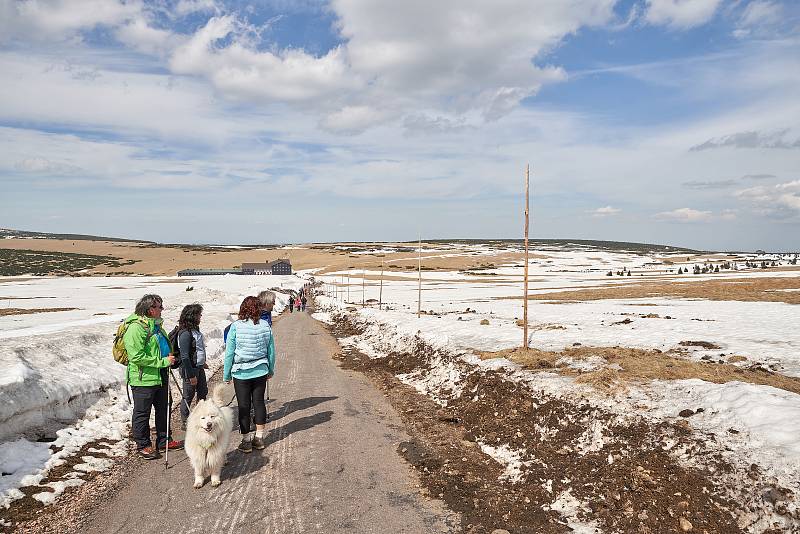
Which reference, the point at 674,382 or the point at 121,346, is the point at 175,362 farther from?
the point at 674,382

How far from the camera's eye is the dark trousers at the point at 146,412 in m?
7.47

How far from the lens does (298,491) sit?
639cm

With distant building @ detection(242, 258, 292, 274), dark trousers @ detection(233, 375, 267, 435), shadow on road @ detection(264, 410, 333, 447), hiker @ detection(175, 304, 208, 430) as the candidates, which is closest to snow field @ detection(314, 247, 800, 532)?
shadow on road @ detection(264, 410, 333, 447)

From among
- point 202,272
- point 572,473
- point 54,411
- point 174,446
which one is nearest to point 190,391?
point 174,446

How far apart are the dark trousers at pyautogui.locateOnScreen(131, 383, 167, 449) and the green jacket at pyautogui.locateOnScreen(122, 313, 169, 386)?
0.50 ft

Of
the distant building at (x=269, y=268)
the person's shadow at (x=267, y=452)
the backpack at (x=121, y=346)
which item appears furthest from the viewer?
the distant building at (x=269, y=268)

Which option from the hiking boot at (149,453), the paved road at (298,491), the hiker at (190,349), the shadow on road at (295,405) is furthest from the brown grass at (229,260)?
the hiking boot at (149,453)

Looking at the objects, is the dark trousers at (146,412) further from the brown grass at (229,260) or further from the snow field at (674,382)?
the brown grass at (229,260)

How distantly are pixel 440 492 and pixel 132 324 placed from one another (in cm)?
551

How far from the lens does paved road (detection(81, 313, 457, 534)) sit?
560cm

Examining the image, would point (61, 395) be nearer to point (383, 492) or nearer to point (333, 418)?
point (333, 418)

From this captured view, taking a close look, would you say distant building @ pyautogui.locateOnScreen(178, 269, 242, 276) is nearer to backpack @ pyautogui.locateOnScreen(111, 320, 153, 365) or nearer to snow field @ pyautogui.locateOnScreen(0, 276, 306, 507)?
snow field @ pyautogui.locateOnScreen(0, 276, 306, 507)

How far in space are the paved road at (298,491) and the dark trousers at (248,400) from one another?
51 cm

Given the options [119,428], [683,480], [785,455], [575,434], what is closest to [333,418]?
[119,428]
